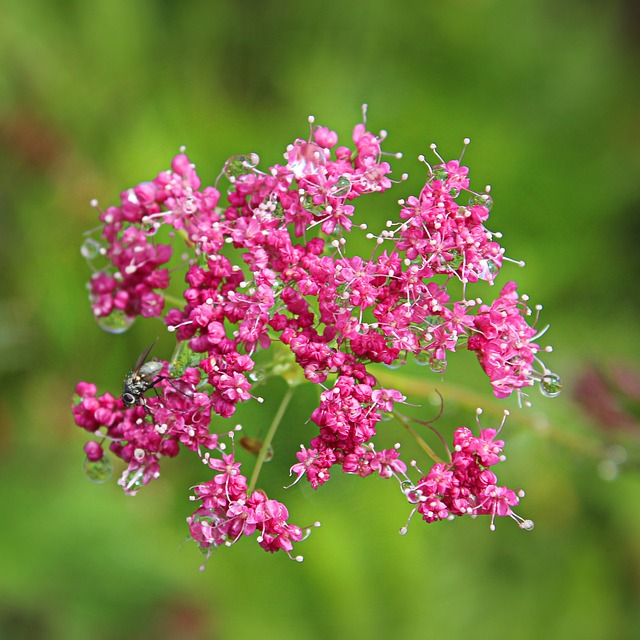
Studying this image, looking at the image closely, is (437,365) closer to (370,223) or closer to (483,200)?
(483,200)

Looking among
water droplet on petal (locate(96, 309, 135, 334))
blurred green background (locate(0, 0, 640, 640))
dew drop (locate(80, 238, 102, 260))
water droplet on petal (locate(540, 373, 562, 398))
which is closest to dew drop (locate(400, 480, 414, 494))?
water droplet on petal (locate(540, 373, 562, 398))

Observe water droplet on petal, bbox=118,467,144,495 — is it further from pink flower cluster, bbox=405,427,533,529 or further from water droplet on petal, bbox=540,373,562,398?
water droplet on petal, bbox=540,373,562,398

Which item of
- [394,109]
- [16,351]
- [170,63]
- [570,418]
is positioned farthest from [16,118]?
A: [570,418]

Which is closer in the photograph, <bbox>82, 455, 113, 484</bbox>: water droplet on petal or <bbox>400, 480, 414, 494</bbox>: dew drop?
<bbox>400, 480, 414, 494</bbox>: dew drop

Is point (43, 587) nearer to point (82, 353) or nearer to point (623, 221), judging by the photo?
point (82, 353)

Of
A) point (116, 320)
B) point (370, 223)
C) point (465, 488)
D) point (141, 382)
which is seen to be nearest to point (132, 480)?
point (141, 382)
